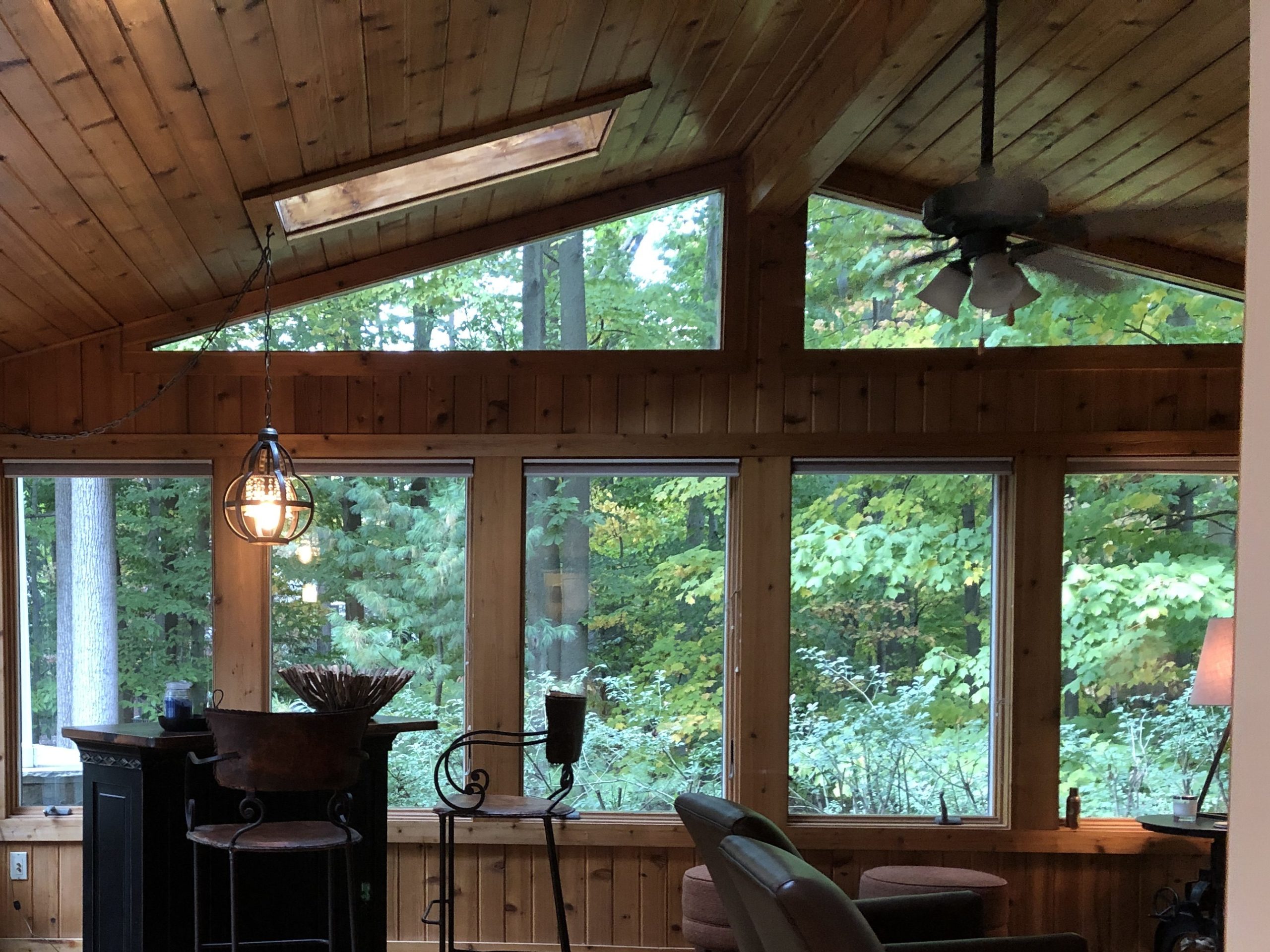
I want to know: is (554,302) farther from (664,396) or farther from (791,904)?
(791,904)

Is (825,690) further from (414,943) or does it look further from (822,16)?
(822,16)

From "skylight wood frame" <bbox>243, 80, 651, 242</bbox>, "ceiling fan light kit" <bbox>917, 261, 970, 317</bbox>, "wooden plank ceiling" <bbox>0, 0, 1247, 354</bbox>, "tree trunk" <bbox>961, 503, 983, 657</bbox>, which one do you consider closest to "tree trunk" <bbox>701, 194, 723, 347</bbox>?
"wooden plank ceiling" <bbox>0, 0, 1247, 354</bbox>

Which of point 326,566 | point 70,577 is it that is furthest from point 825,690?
point 70,577

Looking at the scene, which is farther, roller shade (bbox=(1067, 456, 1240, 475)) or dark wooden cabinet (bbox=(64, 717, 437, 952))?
roller shade (bbox=(1067, 456, 1240, 475))

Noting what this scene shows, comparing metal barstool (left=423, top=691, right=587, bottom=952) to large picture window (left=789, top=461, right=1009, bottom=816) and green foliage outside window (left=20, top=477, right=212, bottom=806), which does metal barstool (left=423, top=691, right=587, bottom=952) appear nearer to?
large picture window (left=789, top=461, right=1009, bottom=816)

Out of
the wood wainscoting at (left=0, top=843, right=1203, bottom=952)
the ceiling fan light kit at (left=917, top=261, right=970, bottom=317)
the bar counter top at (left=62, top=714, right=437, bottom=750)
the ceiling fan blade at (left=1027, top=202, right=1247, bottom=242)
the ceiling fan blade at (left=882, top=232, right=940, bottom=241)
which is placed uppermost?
the ceiling fan blade at (left=882, top=232, right=940, bottom=241)

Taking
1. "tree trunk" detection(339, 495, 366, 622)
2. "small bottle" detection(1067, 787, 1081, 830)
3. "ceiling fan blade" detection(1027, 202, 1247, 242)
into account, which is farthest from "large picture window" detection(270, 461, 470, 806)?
"ceiling fan blade" detection(1027, 202, 1247, 242)

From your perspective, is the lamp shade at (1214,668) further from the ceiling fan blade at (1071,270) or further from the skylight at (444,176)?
the skylight at (444,176)

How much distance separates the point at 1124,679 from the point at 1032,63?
2561 millimetres

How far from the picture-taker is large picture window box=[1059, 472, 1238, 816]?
458 centimetres

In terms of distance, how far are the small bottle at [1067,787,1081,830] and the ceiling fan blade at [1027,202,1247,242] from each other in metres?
2.80

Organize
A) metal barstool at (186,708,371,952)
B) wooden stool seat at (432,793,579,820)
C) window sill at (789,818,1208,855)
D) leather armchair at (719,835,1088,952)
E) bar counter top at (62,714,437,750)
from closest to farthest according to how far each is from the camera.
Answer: leather armchair at (719,835,1088,952)
metal barstool at (186,708,371,952)
bar counter top at (62,714,437,750)
wooden stool seat at (432,793,579,820)
window sill at (789,818,1208,855)

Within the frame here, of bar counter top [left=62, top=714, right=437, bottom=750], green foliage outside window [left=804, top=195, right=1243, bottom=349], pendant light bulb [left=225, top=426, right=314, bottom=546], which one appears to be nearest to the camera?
bar counter top [left=62, top=714, right=437, bottom=750]

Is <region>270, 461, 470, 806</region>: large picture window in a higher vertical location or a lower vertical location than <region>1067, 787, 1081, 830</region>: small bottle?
higher
